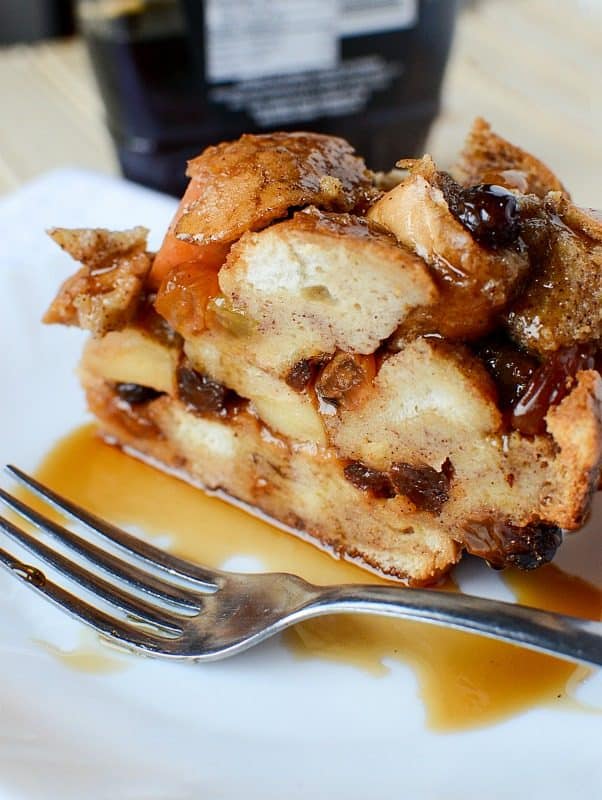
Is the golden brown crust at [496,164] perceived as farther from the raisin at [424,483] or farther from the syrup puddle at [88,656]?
the syrup puddle at [88,656]

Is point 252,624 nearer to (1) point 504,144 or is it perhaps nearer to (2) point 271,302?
(2) point 271,302

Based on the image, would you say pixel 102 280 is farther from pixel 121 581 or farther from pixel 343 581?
pixel 343 581

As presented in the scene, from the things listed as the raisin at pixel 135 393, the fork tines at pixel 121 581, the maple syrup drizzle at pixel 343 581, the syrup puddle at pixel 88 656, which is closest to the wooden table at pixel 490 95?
the raisin at pixel 135 393

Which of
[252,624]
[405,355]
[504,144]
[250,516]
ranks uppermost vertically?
[504,144]

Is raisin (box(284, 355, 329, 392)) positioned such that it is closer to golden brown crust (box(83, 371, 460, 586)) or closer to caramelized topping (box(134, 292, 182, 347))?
golden brown crust (box(83, 371, 460, 586))

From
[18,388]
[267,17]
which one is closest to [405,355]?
[18,388]

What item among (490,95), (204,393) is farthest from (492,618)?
Result: (490,95)
